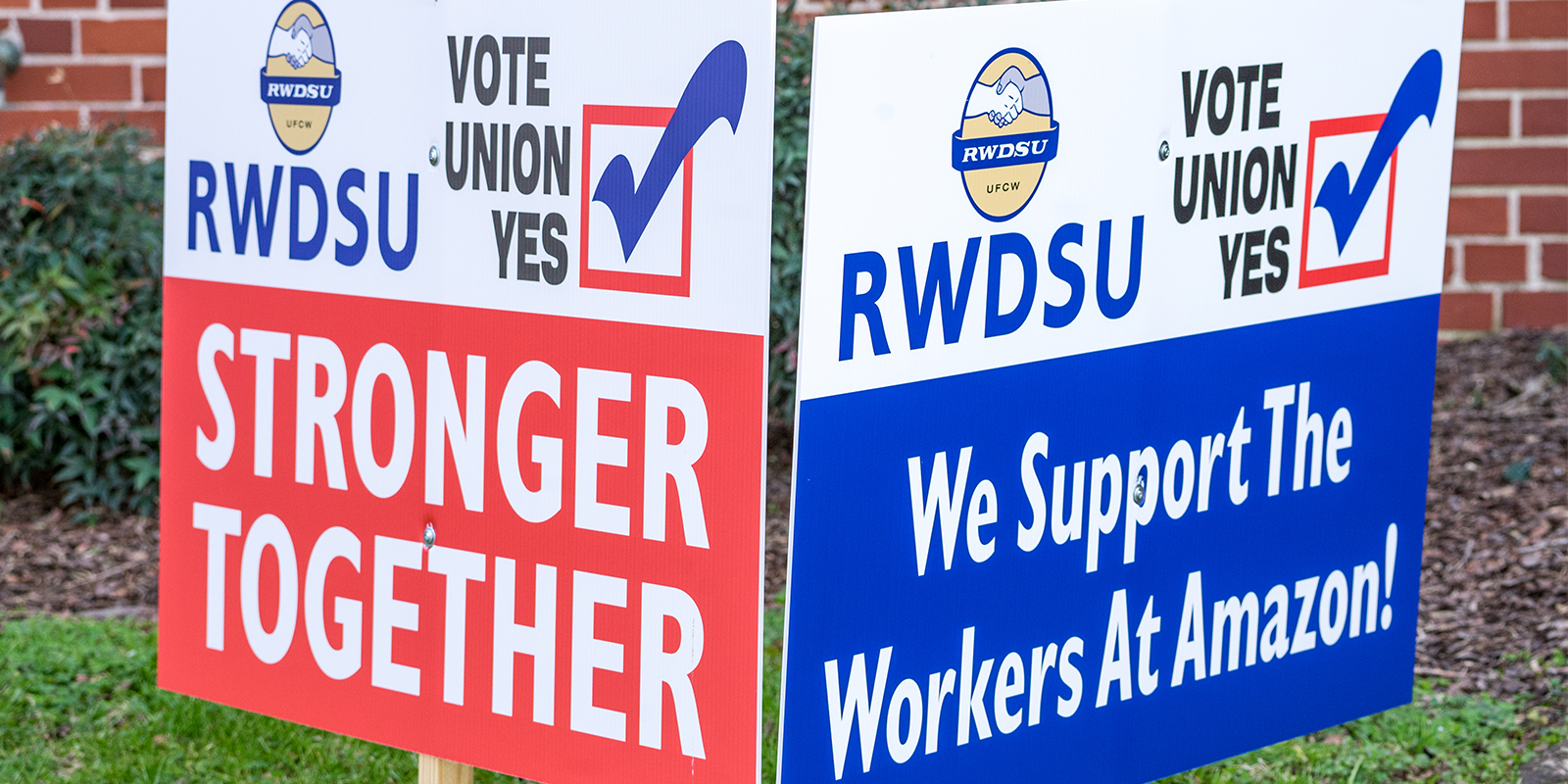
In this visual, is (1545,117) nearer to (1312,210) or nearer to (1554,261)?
(1554,261)

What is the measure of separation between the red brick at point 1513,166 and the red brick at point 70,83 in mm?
4393

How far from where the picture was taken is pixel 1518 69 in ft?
18.2

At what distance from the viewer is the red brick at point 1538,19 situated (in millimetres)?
5492

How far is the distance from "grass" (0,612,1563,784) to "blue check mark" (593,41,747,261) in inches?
65.3

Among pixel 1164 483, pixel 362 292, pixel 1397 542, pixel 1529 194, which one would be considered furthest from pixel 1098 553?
pixel 1529 194

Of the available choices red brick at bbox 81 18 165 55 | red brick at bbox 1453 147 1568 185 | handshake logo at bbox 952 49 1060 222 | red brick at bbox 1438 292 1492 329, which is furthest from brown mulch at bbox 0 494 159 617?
red brick at bbox 1453 147 1568 185

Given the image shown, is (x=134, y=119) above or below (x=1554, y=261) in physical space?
above

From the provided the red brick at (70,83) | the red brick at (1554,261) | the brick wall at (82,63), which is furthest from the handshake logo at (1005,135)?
the red brick at (70,83)

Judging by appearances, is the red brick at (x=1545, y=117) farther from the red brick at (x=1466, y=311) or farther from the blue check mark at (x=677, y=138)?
the blue check mark at (x=677, y=138)

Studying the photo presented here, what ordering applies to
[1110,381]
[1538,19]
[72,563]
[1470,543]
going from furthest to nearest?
[1538,19], [72,563], [1470,543], [1110,381]

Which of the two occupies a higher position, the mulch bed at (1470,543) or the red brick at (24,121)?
the red brick at (24,121)

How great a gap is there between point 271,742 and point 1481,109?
4188 mm

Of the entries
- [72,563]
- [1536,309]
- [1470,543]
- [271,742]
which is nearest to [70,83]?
[72,563]

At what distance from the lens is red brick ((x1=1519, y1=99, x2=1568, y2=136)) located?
18.2 feet
